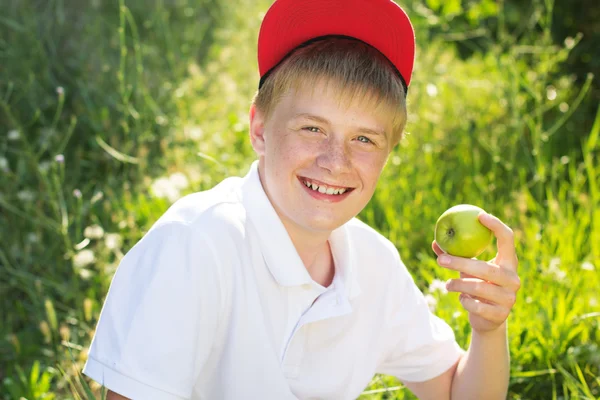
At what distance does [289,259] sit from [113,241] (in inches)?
52.4

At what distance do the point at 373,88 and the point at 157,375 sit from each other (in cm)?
85

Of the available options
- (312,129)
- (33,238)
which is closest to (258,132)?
(312,129)

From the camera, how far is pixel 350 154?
1.87 metres

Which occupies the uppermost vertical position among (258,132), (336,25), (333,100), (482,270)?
(336,25)

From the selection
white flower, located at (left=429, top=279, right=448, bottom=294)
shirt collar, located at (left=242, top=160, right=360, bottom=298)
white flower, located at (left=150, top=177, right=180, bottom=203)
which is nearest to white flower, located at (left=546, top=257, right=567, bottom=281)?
white flower, located at (left=429, top=279, right=448, bottom=294)

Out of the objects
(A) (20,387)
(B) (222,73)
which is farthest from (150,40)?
(A) (20,387)

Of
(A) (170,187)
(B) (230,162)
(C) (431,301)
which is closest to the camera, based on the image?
(C) (431,301)

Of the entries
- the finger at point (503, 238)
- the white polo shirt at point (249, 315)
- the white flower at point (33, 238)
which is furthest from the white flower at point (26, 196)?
the finger at point (503, 238)

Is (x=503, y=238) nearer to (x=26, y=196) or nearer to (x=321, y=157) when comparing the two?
(x=321, y=157)

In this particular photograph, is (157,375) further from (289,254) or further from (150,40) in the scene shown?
(150,40)

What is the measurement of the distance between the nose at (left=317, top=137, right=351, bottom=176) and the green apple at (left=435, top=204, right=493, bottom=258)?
0.32 metres

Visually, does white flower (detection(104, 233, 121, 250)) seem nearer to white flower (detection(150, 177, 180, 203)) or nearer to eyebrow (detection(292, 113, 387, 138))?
white flower (detection(150, 177, 180, 203))

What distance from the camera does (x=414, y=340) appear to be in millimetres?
2209

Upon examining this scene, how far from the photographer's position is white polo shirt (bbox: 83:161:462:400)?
5.42 ft
